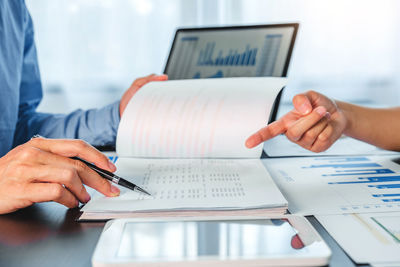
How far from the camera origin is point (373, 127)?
781mm

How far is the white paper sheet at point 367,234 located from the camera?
0.40 m

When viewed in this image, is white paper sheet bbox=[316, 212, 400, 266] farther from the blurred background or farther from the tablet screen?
the blurred background

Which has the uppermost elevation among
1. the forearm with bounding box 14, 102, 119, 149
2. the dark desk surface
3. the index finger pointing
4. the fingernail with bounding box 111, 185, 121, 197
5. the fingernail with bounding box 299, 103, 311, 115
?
the fingernail with bounding box 299, 103, 311, 115

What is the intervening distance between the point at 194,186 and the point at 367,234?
24 centimetres

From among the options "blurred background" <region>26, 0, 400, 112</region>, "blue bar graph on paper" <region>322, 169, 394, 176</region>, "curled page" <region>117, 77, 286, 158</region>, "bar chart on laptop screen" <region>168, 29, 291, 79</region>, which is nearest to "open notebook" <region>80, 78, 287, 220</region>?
"curled page" <region>117, 77, 286, 158</region>

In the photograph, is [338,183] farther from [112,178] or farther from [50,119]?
[50,119]

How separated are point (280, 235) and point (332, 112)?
0.40m

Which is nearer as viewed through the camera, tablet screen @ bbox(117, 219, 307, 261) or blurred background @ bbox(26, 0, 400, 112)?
tablet screen @ bbox(117, 219, 307, 261)

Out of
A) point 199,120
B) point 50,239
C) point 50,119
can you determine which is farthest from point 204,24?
point 50,239

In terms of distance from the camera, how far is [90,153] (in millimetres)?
538

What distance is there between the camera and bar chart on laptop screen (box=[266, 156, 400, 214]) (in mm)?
521

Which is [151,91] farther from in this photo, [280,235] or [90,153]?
[280,235]

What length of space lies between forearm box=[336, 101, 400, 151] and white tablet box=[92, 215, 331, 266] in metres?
0.40

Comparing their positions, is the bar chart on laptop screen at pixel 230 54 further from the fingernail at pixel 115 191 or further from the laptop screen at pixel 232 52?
the fingernail at pixel 115 191
